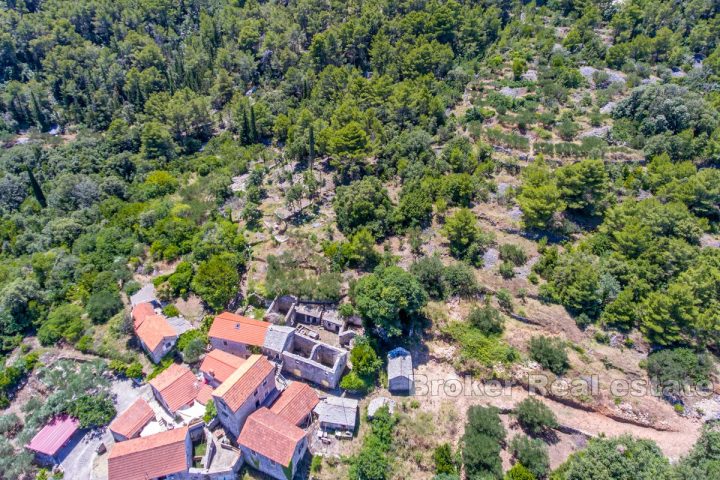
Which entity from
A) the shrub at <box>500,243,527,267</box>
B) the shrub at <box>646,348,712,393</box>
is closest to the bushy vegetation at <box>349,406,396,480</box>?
the shrub at <box>500,243,527,267</box>

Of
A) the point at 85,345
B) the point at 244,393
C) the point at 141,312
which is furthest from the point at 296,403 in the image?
the point at 85,345

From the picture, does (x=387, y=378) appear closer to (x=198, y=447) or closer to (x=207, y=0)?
(x=198, y=447)

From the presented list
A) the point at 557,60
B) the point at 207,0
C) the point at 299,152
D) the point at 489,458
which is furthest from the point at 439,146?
the point at 207,0

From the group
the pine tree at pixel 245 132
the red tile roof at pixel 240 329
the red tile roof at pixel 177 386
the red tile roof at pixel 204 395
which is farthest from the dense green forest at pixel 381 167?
the red tile roof at pixel 204 395

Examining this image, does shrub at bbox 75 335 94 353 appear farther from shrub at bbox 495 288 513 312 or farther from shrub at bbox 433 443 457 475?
shrub at bbox 495 288 513 312

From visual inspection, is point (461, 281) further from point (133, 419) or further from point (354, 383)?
point (133, 419)

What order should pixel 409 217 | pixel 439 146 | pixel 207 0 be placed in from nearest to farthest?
pixel 409 217, pixel 439 146, pixel 207 0

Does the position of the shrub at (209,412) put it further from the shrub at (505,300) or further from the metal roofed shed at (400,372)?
the shrub at (505,300)
